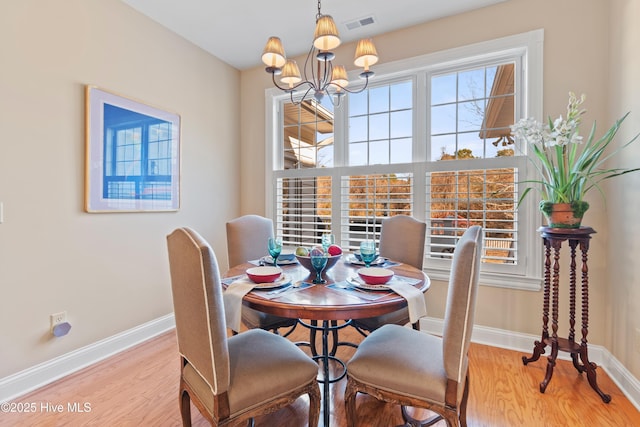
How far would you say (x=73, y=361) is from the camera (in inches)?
85.7

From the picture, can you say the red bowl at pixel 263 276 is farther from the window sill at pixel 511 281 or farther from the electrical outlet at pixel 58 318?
the window sill at pixel 511 281

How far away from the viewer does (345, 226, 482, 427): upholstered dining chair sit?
3.83 feet

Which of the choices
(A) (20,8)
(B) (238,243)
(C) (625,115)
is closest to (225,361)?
(B) (238,243)

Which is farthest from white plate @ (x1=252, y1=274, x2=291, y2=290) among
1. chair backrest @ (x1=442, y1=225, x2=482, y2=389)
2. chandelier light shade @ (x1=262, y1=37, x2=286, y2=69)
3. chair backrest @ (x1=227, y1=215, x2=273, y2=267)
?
chandelier light shade @ (x1=262, y1=37, x2=286, y2=69)

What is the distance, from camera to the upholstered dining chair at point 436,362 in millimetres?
1166

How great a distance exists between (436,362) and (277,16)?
287 centimetres

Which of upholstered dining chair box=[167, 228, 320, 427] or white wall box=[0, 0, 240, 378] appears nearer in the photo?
upholstered dining chair box=[167, 228, 320, 427]

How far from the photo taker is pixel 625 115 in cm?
194

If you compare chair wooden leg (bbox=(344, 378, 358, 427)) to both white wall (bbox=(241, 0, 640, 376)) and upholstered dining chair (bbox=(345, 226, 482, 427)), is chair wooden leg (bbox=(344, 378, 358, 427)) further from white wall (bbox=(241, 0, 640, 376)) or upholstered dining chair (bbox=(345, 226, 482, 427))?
white wall (bbox=(241, 0, 640, 376))

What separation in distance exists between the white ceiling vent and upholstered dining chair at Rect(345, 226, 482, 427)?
227 centimetres

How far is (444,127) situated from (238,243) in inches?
81.8

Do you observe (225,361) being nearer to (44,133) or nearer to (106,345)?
(106,345)

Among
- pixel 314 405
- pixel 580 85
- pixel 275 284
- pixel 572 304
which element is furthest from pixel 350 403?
pixel 580 85

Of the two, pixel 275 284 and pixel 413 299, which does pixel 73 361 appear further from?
pixel 413 299
